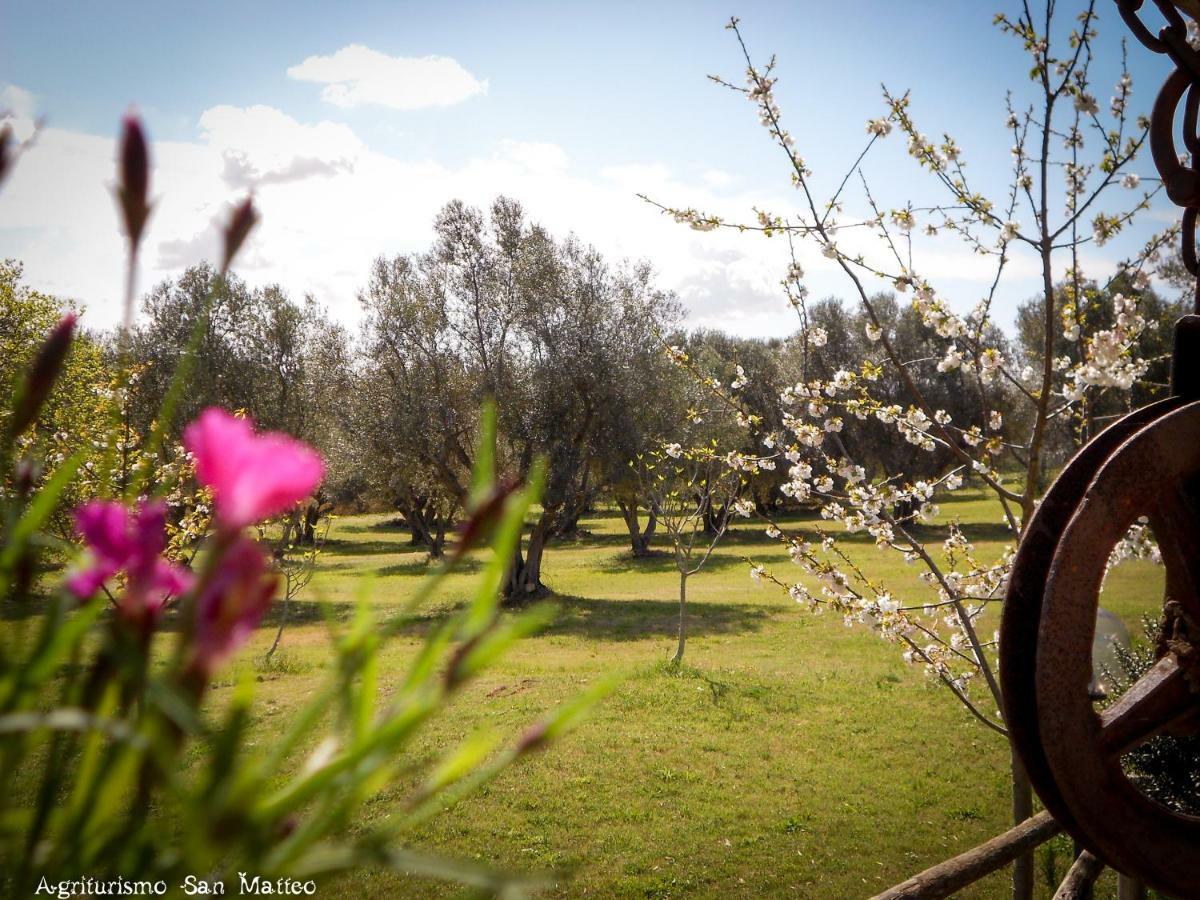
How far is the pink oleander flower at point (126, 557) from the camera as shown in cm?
42

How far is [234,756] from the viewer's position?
42 centimetres

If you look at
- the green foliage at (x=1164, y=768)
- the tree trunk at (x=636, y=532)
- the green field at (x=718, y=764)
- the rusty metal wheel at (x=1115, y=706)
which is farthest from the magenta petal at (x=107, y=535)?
the tree trunk at (x=636, y=532)

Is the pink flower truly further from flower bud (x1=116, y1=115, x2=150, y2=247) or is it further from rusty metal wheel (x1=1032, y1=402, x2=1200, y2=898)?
rusty metal wheel (x1=1032, y1=402, x2=1200, y2=898)

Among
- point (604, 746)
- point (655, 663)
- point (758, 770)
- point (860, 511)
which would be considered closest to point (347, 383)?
point (655, 663)

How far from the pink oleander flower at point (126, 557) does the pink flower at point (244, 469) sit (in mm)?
54

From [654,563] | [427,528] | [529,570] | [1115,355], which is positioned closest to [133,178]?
[1115,355]

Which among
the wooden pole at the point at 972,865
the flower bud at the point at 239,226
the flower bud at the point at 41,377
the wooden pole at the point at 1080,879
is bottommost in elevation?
the wooden pole at the point at 1080,879

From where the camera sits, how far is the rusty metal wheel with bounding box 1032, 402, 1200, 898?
6.22ft

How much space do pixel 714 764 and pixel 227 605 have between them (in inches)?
429

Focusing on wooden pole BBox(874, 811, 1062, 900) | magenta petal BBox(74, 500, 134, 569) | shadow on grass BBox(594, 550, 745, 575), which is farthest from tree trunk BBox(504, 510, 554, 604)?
magenta petal BBox(74, 500, 134, 569)

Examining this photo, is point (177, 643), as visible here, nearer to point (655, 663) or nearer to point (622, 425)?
point (655, 663)

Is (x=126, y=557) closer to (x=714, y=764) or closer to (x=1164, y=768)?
(x=1164, y=768)

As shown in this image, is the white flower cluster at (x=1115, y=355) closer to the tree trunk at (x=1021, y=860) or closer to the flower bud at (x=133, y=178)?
A: the tree trunk at (x=1021, y=860)

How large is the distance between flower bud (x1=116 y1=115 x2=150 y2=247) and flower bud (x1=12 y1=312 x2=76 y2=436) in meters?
0.09
